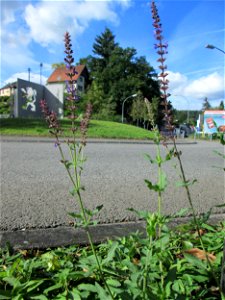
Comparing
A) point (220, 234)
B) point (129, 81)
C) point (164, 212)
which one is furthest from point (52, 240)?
point (129, 81)

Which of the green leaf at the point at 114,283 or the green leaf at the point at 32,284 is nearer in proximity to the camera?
the green leaf at the point at 114,283

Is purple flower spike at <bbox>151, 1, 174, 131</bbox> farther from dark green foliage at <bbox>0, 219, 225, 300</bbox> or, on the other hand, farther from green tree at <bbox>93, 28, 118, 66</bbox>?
green tree at <bbox>93, 28, 118, 66</bbox>

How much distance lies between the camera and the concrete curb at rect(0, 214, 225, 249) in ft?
8.14

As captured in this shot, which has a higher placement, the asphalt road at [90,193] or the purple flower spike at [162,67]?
the purple flower spike at [162,67]

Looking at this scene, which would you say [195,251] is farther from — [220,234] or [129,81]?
[129,81]

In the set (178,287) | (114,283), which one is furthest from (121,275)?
(178,287)

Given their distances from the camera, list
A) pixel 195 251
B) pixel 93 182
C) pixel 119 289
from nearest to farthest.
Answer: pixel 119 289, pixel 195 251, pixel 93 182

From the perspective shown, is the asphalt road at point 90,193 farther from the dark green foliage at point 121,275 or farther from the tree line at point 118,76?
the tree line at point 118,76

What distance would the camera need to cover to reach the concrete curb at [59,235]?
248 cm

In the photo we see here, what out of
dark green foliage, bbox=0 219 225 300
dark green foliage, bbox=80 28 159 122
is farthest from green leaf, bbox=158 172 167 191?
dark green foliage, bbox=80 28 159 122

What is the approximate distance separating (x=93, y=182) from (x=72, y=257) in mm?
2891

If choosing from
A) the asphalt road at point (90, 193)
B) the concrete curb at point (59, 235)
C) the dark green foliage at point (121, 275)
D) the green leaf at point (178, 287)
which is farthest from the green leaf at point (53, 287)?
the asphalt road at point (90, 193)

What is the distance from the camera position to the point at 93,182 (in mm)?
5094

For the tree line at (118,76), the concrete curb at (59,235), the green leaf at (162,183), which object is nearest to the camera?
the green leaf at (162,183)
